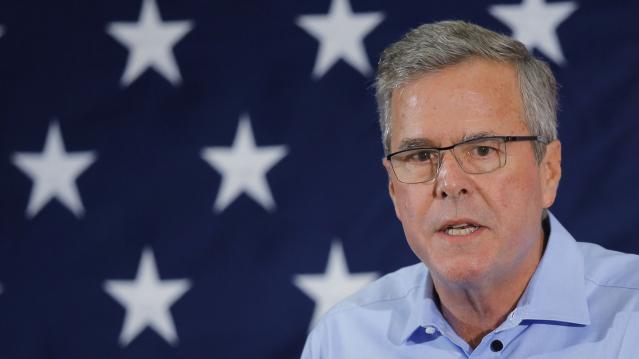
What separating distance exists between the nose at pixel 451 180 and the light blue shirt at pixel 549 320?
26 centimetres

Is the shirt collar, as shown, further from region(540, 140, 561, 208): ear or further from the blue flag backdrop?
the blue flag backdrop

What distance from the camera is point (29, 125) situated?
8.79 feet

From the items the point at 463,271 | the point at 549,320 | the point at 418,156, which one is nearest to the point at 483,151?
the point at 418,156

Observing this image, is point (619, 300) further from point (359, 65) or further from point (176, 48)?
point (176, 48)

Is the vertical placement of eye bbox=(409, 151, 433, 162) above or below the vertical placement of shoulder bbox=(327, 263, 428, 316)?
above

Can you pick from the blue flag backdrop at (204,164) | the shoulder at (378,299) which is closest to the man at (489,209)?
the shoulder at (378,299)

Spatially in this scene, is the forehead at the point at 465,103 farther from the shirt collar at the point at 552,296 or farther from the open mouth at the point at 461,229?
the shirt collar at the point at 552,296

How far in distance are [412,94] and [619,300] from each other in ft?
1.86

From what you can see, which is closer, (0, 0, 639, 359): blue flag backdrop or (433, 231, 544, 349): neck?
(433, 231, 544, 349): neck

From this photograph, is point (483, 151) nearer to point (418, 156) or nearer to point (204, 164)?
point (418, 156)

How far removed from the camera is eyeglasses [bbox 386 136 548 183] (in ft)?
5.45

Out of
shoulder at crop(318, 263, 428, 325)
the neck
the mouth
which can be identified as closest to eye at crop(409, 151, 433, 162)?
the mouth

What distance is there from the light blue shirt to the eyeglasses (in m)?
0.24

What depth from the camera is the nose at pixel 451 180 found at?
1643 millimetres
